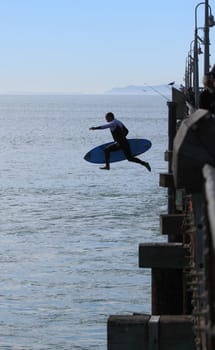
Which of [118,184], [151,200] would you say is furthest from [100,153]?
[118,184]

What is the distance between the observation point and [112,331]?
9.10m

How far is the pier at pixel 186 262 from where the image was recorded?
179 inches

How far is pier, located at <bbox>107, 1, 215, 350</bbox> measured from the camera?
4555mm

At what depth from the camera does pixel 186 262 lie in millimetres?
11578

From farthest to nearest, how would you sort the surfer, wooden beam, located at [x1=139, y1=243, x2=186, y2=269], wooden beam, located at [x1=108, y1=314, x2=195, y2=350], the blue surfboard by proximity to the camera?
the blue surfboard, the surfer, wooden beam, located at [x1=139, y1=243, x2=186, y2=269], wooden beam, located at [x1=108, y1=314, x2=195, y2=350]

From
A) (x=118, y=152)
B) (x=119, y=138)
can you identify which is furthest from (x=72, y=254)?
(x=119, y=138)

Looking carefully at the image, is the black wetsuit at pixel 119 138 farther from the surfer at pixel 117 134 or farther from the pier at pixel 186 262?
the pier at pixel 186 262

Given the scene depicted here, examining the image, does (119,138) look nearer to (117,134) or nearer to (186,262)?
(117,134)

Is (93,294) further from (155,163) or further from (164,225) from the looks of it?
(155,163)

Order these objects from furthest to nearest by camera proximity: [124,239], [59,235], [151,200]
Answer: [151,200], [59,235], [124,239]

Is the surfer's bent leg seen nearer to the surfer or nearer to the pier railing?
the surfer

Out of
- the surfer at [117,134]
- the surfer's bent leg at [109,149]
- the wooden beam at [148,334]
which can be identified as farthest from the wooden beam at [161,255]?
the surfer's bent leg at [109,149]

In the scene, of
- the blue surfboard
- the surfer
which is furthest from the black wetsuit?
the blue surfboard

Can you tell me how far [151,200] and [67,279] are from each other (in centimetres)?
1958
